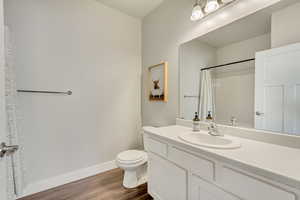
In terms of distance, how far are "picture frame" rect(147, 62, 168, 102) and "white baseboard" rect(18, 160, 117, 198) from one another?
1.29 m

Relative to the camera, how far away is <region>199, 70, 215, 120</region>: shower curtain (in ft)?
4.66

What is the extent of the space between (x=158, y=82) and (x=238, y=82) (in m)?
1.09

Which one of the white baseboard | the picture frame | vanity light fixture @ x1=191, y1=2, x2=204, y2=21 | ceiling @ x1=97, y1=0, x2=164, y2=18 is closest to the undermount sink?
the picture frame

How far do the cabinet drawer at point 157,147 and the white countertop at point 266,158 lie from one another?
0.25 meters

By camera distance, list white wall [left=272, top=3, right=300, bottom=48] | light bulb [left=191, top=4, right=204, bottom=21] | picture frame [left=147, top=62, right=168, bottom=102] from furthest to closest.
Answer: picture frame [left=147, top=62, right=168, bottom=102] → light bulb [left=191, top=4, right=204, bottom=21] → white wall [left=272, top=3, right=300, bottom=48]

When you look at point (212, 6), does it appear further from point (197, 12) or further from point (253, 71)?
point (253, 71)

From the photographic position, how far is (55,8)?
1696 mm

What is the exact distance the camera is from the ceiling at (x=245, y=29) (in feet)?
3.35

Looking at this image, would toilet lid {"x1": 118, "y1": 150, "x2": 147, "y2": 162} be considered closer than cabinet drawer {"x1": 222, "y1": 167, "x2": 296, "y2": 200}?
No

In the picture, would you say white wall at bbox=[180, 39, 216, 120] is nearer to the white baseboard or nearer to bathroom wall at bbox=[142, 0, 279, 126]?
bathroom wall at bbox=[142, 0, 279, 126]

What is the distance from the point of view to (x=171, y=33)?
72.1 inches

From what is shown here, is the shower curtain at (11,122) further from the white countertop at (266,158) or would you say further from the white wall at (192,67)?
the white wall at (192,67)

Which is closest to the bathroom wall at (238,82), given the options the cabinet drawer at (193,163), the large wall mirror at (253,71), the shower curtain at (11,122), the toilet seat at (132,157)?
the large wall mirror at (253,71)

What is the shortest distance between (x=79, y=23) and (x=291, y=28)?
2230 mm
